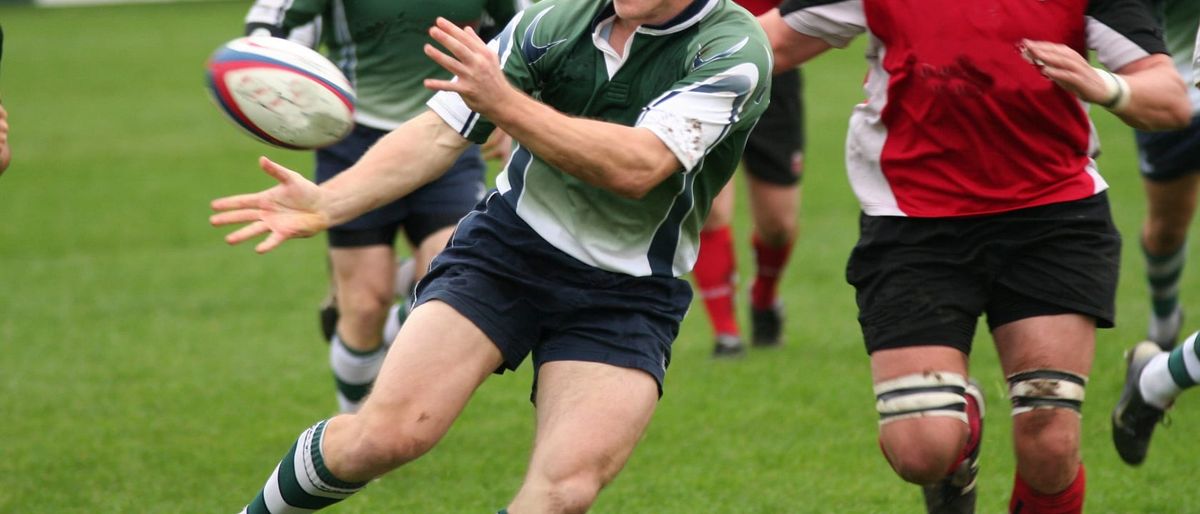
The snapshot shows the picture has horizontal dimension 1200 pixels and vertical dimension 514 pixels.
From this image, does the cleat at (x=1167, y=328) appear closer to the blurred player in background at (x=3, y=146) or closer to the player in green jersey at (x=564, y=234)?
the player in green jersey at (x=564, y=234)

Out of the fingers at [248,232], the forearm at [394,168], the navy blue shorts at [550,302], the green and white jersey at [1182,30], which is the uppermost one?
the fingers at [248,232]

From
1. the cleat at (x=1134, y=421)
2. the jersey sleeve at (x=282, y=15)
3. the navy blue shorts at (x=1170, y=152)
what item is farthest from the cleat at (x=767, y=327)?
the jersey sleeve at (x=282, y=15)

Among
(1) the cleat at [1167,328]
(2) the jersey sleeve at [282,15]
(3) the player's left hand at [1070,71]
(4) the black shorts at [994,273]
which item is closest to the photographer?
(3) the player's left hand at [1070,71]

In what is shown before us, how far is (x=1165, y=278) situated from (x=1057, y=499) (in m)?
3.09

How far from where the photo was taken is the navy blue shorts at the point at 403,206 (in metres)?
5.88

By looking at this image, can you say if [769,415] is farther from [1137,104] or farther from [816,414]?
[1137,104]

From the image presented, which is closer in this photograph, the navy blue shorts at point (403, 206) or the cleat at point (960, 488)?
the cleat at point (960, 488)

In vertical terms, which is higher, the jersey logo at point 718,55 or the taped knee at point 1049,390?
the jersey logo at point 718,55

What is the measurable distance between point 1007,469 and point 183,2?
3178 cm

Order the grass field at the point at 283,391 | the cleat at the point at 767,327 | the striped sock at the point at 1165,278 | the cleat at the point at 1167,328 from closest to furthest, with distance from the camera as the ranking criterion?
the grass field at the point at 283,391 → the striped sock at the point at 1165,278 → the cleat at the point at 1167,328 → the cleat at the point at 767,327

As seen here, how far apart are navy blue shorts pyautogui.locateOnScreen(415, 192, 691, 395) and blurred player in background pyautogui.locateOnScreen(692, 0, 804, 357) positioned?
3580 mm

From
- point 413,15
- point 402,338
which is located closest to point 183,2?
point 413,15

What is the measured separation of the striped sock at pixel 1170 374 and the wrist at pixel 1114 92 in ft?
4.35

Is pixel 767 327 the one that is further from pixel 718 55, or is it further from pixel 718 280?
pixel 718 55
